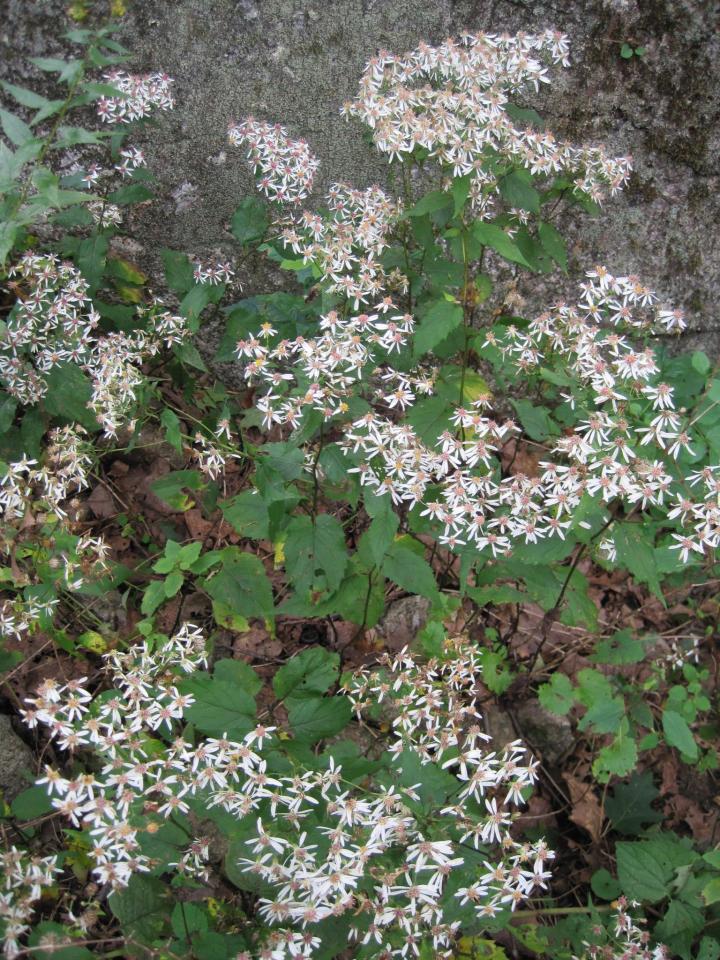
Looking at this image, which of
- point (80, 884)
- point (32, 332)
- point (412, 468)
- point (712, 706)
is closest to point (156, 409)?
point (32, 332)

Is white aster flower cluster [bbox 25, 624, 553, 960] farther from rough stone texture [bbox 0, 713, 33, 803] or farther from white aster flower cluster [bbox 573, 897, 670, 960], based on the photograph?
rough stone texture [bbox 0, 713, 33, 803]

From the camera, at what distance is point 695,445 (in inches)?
103

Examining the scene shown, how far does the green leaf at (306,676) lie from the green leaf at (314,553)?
0.22 m

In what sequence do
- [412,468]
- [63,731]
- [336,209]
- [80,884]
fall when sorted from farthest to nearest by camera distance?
[336,209] < [80,884] < [412,468] < [63,731]

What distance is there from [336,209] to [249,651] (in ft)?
6.25

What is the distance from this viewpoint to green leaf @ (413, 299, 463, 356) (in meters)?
2.43

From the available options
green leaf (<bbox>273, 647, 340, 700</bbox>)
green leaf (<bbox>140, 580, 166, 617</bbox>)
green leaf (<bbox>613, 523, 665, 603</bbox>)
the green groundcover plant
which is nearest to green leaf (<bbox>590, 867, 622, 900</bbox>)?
the green groundcover plant

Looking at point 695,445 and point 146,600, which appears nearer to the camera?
point 695,445

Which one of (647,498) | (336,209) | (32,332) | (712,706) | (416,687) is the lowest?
(712,706)

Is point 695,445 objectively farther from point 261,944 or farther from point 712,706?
point 261,944

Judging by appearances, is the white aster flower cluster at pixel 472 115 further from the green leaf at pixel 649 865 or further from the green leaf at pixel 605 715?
the green leaf at pixel 649 865

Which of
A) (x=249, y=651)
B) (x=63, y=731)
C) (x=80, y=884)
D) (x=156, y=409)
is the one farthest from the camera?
(x=156, y=409)

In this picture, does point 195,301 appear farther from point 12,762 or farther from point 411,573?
point 12,762

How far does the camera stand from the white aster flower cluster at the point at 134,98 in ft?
9.72
